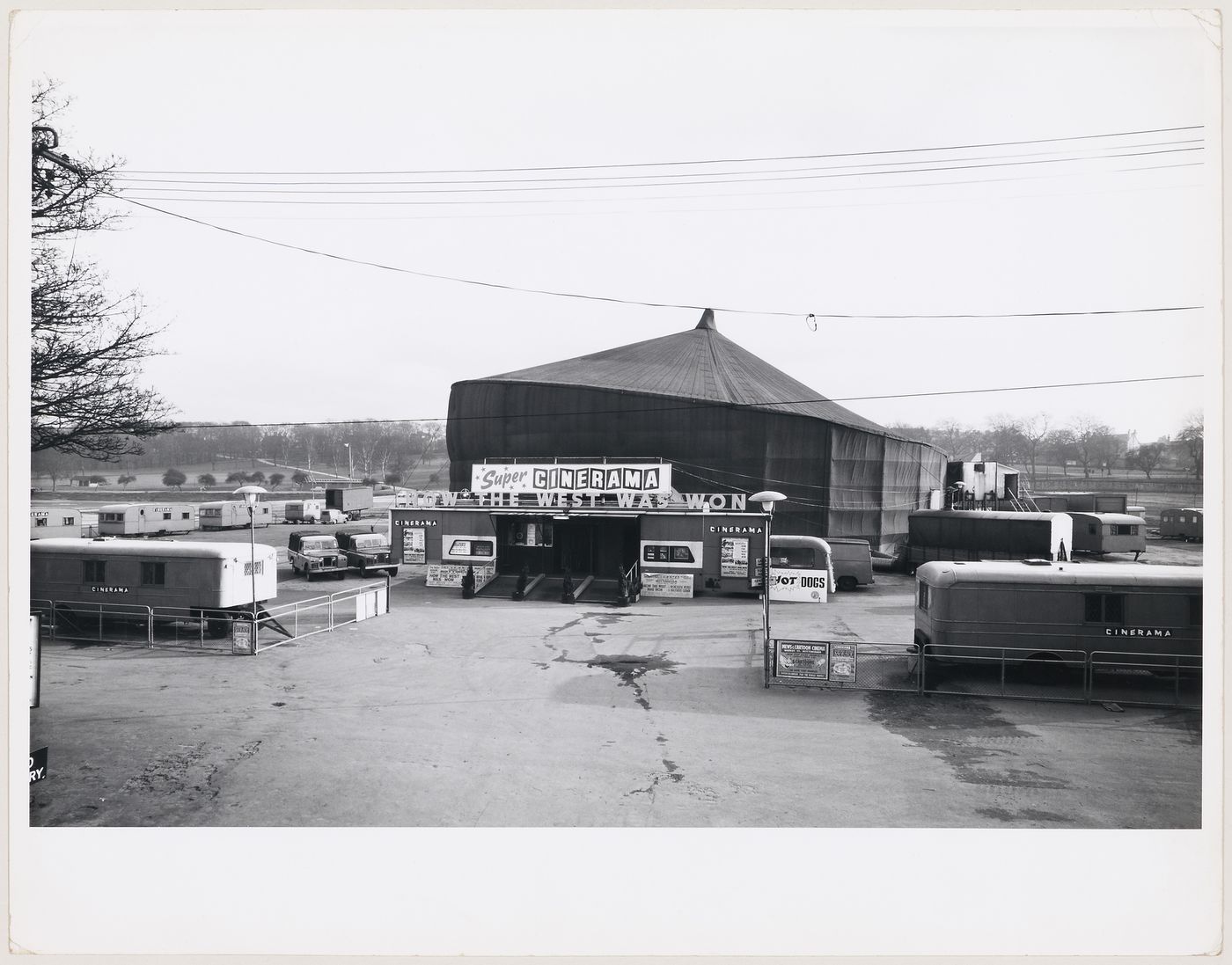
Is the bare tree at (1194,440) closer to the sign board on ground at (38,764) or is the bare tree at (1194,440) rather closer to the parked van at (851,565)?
the sign board on ground at (38,764)

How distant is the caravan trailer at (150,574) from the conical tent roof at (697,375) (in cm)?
1906

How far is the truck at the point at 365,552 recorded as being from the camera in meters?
32.8

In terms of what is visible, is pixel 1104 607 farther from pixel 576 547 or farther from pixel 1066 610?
pixel 576 547

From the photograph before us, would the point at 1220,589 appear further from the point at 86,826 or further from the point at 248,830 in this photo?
the point at 86,826

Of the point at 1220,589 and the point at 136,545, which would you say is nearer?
the point at 1220,589

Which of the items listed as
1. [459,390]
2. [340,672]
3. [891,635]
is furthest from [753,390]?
[340,672]

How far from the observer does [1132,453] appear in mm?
16641

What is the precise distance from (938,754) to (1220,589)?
430cm

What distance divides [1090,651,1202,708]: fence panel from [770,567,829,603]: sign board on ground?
A: 35.5 ft

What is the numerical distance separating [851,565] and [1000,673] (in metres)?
14.1

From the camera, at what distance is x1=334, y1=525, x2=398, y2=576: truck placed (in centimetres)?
3278

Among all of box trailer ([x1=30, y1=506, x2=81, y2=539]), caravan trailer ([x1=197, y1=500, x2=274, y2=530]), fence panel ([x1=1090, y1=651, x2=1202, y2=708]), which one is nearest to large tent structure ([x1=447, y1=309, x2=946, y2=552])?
box trailer ([x1=30, y1=506, x2=81, y2=539])

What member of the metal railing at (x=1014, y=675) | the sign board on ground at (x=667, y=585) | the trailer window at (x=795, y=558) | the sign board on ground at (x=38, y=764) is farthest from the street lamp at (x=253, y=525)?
the trailer window at (x=795, y=558)

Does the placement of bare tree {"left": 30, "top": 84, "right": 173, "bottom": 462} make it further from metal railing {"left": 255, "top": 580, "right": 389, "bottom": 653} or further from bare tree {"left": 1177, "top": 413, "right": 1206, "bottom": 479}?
bare tree {"left": 1177, "top": 413, "right": 1206, "bottom": 479}
